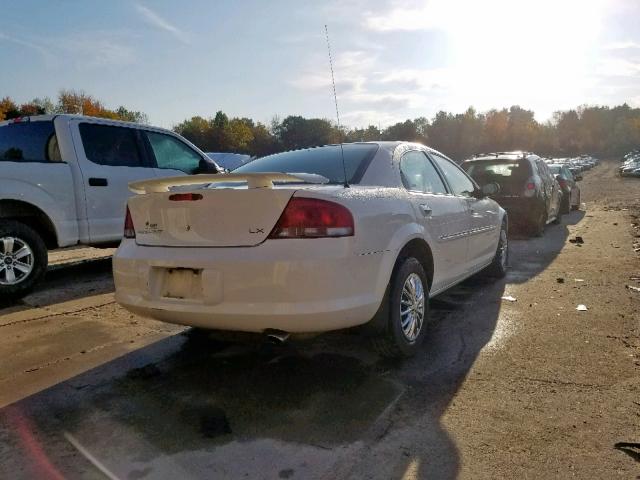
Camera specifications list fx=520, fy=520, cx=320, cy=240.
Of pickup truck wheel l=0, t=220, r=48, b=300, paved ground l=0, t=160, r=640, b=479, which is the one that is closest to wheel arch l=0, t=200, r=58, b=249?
pickup truck wheel l=0, t=220, r=48, b=300

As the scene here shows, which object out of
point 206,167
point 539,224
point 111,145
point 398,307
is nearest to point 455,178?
point 398,307

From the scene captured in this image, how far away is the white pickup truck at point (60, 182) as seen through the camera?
525cm

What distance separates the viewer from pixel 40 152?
18.9ft

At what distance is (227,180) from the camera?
3.07 meters

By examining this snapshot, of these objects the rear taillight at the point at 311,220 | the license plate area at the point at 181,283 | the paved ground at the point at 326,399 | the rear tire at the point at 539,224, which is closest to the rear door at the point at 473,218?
the paved ground at the point at 326,399

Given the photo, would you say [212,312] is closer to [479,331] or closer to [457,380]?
[457,380]

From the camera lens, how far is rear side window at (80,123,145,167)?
6039mm

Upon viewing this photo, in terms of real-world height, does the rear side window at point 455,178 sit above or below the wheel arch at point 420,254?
above

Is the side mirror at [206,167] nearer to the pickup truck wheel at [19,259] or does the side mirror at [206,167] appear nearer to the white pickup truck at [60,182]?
the white pickup truck at [60,182]

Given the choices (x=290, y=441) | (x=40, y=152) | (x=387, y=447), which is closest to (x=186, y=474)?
(x=290, y=441)

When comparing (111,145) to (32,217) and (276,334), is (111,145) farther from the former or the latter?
(276,334)

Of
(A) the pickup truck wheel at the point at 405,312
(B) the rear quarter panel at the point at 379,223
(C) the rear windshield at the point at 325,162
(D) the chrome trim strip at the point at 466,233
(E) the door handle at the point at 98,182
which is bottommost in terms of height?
(A) the pickup truck wheel at the point at 405,312

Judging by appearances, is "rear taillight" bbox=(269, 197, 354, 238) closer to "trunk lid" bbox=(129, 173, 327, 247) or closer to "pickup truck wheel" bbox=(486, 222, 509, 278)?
"trunk lid" bbox=(129, 173, 327, 247)

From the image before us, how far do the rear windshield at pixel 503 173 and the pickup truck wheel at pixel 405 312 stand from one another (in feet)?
20.5
